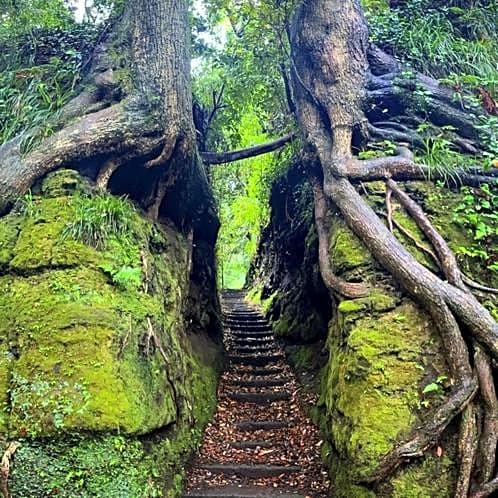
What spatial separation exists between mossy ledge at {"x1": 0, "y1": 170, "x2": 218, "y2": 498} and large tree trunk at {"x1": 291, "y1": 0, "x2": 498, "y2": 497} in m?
1.82

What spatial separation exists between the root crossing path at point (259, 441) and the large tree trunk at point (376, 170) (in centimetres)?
139

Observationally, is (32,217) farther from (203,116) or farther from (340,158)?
(203,116)

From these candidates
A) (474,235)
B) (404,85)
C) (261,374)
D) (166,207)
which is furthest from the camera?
(261,374)

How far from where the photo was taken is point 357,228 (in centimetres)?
503

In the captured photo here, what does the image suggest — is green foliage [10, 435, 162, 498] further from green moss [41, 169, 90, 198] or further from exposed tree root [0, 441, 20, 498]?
green moss [41, 169, 90, 198]

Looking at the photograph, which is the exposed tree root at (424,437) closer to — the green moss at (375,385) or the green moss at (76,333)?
the green moss at (375,385)

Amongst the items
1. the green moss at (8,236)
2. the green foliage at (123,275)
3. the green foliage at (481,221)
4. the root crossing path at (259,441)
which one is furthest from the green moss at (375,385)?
the green moss at (8,236)

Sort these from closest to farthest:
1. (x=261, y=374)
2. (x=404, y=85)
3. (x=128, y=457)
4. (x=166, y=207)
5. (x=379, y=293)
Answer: (x=128, y=457), (x=379, y=293), (x=404, y=85), (x=166, y=207), (x=261, y=374)

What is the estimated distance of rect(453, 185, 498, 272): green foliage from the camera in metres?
4.76

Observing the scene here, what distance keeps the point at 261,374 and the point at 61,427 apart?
4775mm

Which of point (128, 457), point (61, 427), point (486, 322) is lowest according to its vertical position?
point (128, 457)

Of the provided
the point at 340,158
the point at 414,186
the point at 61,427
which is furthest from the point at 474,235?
the point at 61,427

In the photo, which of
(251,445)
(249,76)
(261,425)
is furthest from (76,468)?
(249,76)

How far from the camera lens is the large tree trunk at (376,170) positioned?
12.0ft
